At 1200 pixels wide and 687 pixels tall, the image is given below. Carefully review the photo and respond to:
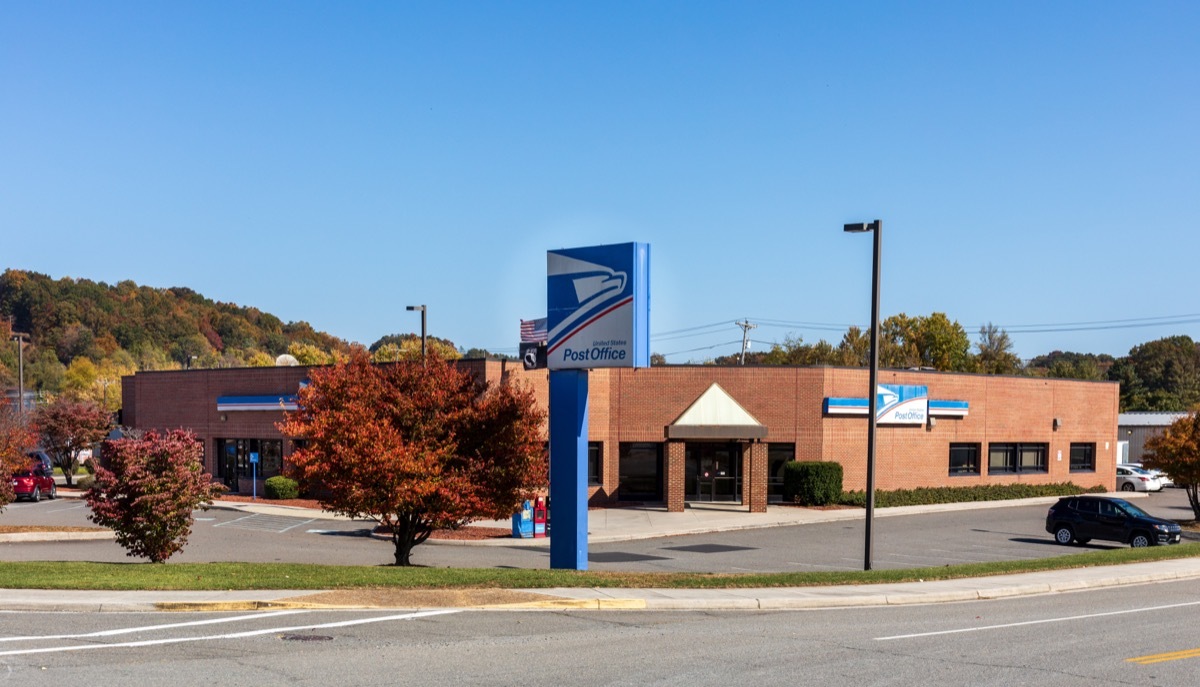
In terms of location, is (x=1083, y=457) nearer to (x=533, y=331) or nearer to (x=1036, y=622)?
(x=533, y=331)

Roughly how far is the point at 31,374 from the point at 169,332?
34.8m

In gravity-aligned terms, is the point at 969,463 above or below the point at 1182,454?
below

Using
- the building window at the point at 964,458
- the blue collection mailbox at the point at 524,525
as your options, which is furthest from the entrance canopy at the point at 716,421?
the building window at the point at 964,458

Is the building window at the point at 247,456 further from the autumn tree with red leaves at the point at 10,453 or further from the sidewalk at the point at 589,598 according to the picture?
the sidewalk at the point at 589,598

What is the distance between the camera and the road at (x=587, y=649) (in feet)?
36.3

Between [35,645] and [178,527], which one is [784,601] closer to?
[35,645]

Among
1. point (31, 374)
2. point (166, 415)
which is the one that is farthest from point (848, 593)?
point (31, 374)

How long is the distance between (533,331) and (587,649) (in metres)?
28.1

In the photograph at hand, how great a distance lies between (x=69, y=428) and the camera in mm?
53750

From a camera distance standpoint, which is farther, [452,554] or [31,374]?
[31,374]

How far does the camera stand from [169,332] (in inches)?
6112

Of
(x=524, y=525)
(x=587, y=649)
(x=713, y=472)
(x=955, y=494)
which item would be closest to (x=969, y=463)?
(x=955, y=494)

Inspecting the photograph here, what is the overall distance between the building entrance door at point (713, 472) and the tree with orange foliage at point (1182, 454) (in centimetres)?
1536

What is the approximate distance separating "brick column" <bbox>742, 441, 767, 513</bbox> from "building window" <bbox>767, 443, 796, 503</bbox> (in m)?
2.90
